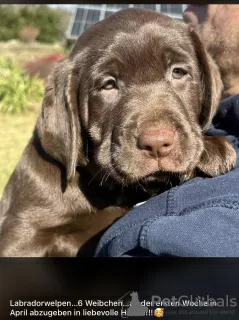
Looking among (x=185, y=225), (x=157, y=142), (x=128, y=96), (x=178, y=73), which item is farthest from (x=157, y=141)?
(x=178, y=73)

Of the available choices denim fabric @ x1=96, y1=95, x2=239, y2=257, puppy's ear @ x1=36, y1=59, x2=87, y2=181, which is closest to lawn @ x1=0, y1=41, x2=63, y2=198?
puppy's ear @ x1=36, y1=59, x2=87, y2=181

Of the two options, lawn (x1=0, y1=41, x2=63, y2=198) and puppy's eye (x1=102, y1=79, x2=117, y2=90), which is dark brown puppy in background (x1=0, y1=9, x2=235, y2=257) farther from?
lawn (x1=0, y1=41, x2=63, y2=198)

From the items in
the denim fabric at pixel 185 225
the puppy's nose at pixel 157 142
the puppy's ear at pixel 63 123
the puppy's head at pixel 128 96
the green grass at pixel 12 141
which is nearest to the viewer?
the denim fabric at pixel 185 225

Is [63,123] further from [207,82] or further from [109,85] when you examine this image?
[207,82]

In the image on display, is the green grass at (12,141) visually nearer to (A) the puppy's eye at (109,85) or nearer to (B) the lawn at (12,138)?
(B) the lawn at (12,138)

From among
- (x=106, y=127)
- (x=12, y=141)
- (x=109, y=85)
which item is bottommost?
(x=106, y=127)

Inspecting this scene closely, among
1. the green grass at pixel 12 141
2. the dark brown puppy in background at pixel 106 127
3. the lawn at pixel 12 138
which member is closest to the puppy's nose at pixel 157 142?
the dark brown puppy in background at pixel 106 127

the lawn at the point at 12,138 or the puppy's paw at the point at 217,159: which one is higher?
the lawn at the point at 12,138
